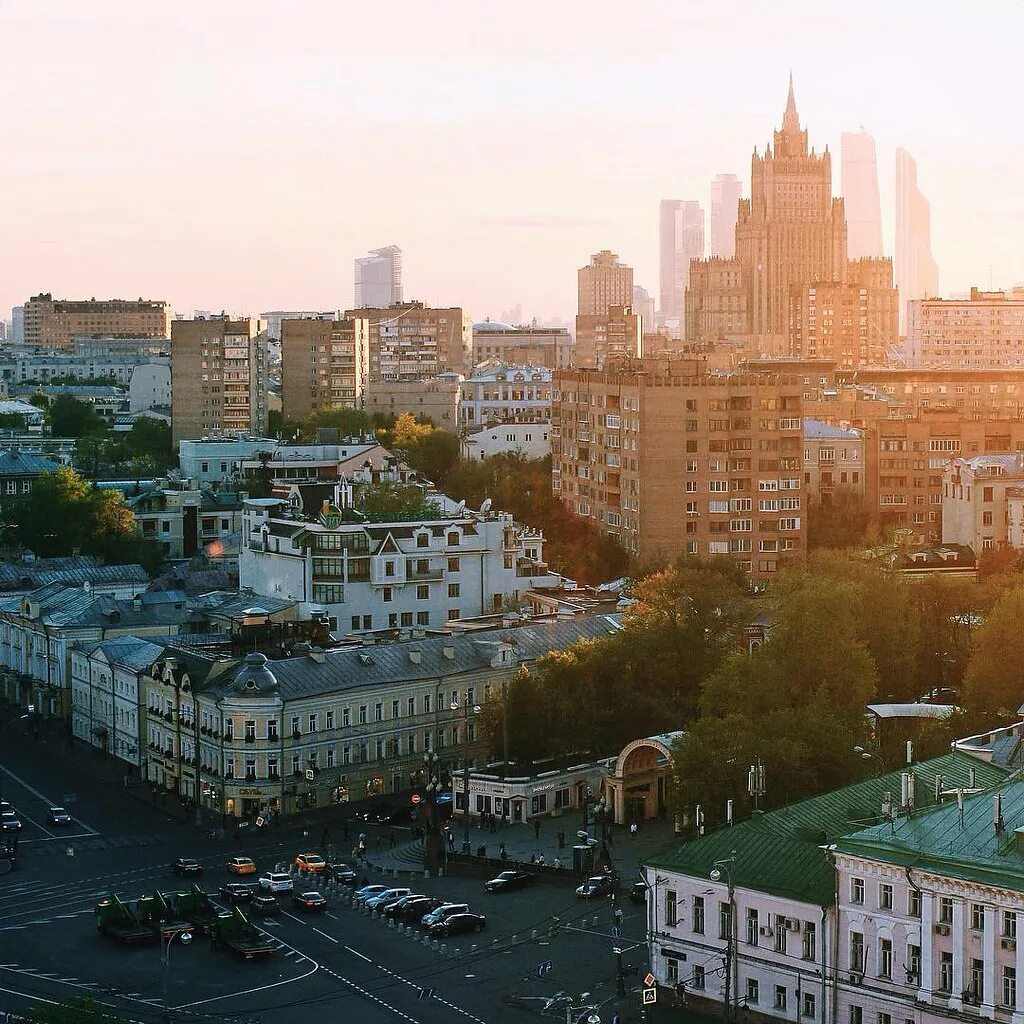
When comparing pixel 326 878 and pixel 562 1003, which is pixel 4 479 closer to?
pixel 326 878

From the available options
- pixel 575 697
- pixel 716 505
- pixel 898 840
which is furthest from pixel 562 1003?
pixel 716 505

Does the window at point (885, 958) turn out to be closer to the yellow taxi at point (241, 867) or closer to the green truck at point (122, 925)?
the green truck at point (122, 925)

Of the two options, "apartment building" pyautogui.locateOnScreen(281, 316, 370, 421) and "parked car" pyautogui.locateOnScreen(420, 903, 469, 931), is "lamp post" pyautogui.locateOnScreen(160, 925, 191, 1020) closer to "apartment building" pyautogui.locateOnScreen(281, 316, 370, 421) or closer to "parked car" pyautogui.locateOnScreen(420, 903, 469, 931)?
"parked car" pyautogui.locateOnScreen(420, 903, 469, 931)

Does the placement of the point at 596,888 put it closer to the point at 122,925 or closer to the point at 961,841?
the point at 122,925

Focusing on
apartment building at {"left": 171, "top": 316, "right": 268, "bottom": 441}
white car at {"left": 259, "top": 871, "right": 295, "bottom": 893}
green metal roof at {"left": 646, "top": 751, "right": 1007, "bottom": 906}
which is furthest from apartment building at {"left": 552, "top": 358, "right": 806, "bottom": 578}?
apartment building at {"left": 171, "top": 316, "right": 268, "bottom": 441}

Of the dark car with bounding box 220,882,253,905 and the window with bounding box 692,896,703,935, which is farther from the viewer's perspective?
the dark car with bounding box 220,882,253,905

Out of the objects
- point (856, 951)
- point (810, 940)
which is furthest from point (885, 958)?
point (810, 940)
